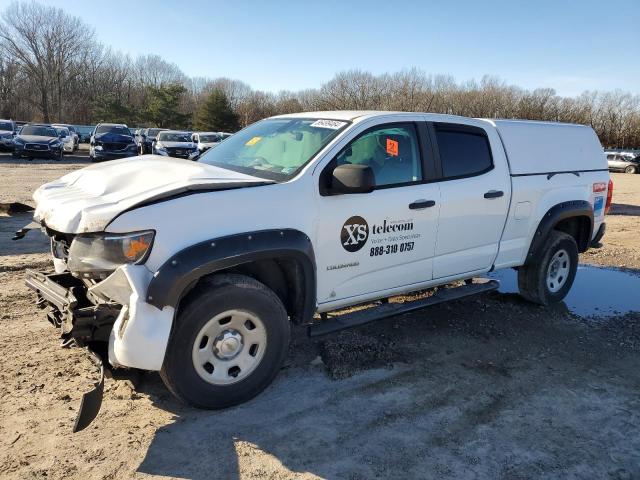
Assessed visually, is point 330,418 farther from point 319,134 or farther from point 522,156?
point 522,156

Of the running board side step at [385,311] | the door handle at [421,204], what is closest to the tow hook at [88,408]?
the running board side step at [385,311]

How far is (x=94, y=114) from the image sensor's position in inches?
2638

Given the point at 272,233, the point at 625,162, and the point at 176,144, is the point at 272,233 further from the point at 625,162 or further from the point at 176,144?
the point at 625,162

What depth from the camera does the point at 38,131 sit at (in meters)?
25.4

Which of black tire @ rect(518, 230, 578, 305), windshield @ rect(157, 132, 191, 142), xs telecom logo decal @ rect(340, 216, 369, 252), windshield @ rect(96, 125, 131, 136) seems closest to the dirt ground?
black tire @ rect(518, 230, 578, 305)

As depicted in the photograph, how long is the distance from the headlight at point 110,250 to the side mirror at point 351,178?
1316mm

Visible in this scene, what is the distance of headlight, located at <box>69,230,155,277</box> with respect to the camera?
9.85ft

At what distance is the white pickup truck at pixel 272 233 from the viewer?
3.03 m

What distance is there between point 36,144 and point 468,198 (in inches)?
969

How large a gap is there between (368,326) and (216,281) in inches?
86.8

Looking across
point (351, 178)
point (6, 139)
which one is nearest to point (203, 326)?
point (351, 178)

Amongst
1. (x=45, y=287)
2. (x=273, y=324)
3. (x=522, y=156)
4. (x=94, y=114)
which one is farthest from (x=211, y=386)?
(x=94, y=114)

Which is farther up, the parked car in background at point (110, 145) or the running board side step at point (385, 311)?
the parked car in background at point (110, 145)

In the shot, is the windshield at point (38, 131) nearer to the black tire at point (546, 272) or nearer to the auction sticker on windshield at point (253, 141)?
the auction sticker on windshield at point (253, 141)
